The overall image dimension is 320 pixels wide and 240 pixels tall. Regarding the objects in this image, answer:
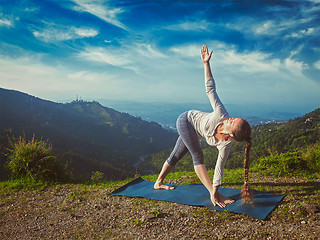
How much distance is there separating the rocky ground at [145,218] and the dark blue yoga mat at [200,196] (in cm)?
11

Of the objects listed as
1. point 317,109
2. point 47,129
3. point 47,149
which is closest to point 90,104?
point 47,129

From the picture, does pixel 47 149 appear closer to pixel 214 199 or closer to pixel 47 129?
pixel 214 199

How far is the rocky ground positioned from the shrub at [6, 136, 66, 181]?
937 millimetres

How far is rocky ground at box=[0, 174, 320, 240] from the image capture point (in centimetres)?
289

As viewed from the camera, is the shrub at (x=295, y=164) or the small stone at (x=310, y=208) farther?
the shrub at (x=295, y=164)

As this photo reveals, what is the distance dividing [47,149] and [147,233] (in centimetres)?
398

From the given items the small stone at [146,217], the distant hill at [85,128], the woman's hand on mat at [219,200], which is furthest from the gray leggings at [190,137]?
the distant hill at [85,128]

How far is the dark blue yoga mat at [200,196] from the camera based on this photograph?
338 centimetres

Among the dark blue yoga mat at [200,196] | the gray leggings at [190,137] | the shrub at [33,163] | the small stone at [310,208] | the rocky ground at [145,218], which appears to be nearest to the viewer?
the rocky ground at [145,218]

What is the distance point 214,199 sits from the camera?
365 cm

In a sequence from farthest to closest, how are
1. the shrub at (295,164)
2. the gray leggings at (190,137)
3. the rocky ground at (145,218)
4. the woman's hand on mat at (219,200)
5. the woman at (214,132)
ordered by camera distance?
the shrub at (295,164)
the gray leggings at (190,137)
the woman's hand on mat at (219,200)
the woman at (214,132)
the rocky ground at (145,218)

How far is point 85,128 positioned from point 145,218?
206 ft

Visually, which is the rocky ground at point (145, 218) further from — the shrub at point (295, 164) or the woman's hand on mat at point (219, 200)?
the shrub at point (295, 164)

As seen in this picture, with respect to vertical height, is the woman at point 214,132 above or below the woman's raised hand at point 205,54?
below
